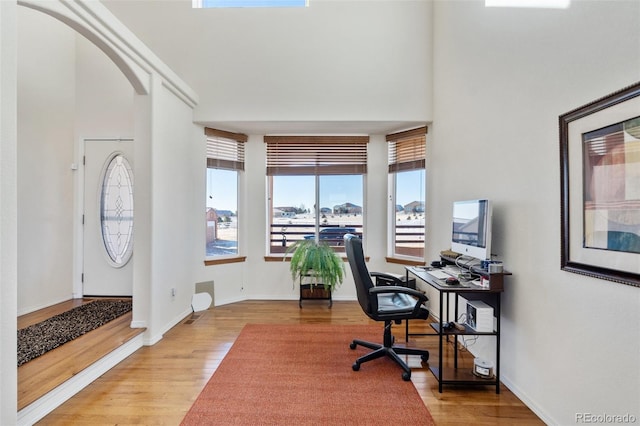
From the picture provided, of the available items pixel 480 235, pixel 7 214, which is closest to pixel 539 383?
pixel 480 235

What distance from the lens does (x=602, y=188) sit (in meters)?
1.41

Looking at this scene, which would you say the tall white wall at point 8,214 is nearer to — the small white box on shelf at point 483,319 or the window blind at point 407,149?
the small white box on shelf at point 483,319

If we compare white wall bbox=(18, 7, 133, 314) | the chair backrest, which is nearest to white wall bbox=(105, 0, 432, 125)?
white wall bbox=(18, 7, 133, 314)

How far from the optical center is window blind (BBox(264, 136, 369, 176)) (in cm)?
419

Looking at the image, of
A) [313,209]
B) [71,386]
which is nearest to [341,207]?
[313,209]

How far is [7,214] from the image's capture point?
1.42 m

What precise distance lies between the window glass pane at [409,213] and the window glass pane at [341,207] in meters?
0.55

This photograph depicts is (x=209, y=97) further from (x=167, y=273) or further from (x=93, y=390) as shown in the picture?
(x=93, y=390)

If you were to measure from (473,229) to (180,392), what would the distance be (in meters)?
2.55

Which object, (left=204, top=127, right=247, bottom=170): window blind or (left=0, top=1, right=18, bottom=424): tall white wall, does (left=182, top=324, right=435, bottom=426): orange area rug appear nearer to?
(left=0, top=1, right=18, bottom=424): tall white wall

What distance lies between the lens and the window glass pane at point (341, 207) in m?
4.25

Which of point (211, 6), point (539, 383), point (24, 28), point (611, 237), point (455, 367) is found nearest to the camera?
point (611, 237)

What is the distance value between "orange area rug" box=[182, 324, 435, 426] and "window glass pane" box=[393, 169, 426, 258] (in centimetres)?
157

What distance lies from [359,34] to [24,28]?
376 cm
